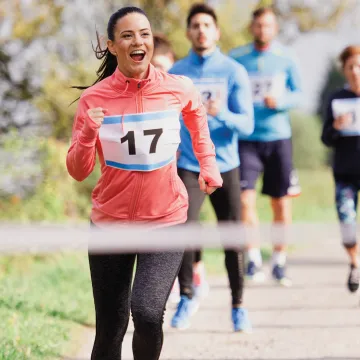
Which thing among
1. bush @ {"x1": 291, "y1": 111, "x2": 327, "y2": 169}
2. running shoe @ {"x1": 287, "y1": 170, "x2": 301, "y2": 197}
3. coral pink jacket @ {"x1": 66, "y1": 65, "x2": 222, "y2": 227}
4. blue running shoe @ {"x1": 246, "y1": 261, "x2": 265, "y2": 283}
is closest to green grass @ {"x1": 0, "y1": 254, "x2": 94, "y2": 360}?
coral pink jacket @ {"x1": 66, "y1": 65, "x2": 222, "y2": 227}

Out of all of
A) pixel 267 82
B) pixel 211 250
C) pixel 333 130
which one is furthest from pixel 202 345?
pixel 211 250

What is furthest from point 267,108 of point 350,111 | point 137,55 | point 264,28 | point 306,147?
point 306,147

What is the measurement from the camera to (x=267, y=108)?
7453 millimetres

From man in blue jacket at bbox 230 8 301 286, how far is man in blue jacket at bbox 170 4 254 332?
137cm

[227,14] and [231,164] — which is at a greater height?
[227,14]

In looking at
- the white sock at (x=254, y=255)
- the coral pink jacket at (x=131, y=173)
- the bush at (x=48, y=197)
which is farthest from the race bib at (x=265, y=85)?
the coral pink jacket at (x=131, y=173)

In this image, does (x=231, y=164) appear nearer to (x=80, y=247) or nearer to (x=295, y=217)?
(x=80, y=247)

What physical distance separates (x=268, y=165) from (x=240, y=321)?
215 centimetres

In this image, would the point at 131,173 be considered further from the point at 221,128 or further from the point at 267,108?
the point at 267,108

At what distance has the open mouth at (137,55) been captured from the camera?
388 cm

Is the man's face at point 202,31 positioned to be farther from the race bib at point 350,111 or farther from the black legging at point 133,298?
the black legging at point 133,298

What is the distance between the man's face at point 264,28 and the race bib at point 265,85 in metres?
0.32

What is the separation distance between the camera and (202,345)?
5.57m

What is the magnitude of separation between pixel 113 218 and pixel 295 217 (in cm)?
1063
